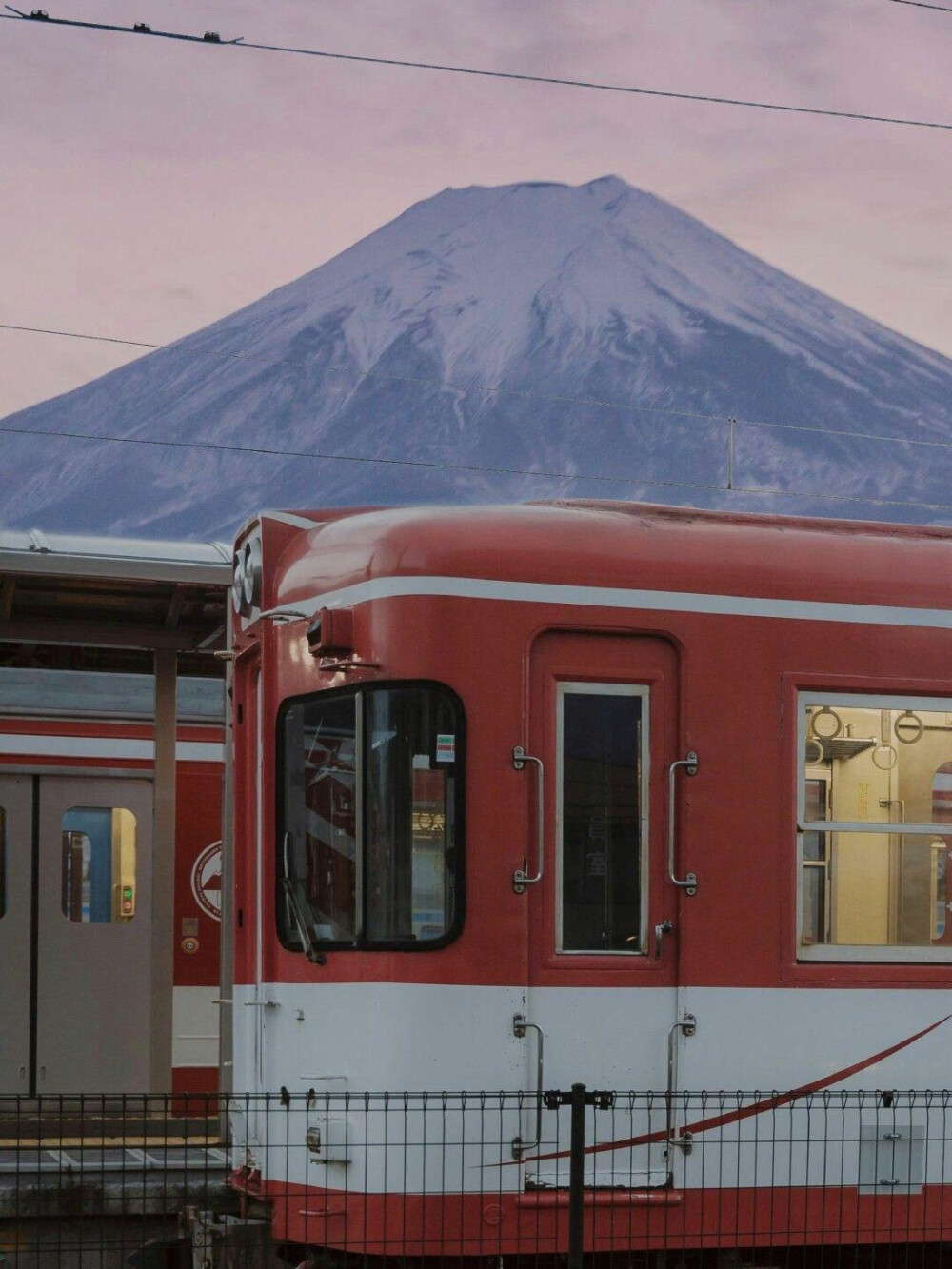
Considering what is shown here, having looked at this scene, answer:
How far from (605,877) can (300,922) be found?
1.27 meters

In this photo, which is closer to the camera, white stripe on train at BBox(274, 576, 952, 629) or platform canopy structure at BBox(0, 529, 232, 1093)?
white stripe on train at BBox(274, 576, 952, 629)

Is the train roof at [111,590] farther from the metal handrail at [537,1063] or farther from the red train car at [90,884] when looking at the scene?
the metal handrail at [537,1063]

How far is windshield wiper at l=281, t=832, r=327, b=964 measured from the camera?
8.18m

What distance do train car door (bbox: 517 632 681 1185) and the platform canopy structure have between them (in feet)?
8.91

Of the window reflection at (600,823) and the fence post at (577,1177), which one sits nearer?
the fence post at (577,1177)

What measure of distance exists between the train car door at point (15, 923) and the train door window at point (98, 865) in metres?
0.27

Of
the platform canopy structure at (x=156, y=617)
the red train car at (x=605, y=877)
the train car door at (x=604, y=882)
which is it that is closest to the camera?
the red train car at (x=605, y=877)

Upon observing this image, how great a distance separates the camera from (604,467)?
176 meters

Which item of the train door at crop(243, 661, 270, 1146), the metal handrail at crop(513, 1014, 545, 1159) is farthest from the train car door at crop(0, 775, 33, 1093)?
the metal handrail at crop(513, 1014, 545, 1159)

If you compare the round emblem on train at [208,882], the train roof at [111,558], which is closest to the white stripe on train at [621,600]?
the train roof at [111,558]

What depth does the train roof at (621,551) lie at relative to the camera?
8203mm

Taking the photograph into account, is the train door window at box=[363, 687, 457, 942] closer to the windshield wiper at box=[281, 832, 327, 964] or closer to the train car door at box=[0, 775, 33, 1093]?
the windshield wiper at box=[281, 832, 327, 964]

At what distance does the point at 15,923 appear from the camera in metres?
13.8

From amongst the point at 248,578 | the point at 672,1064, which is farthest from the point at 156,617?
the point at 672,1064
